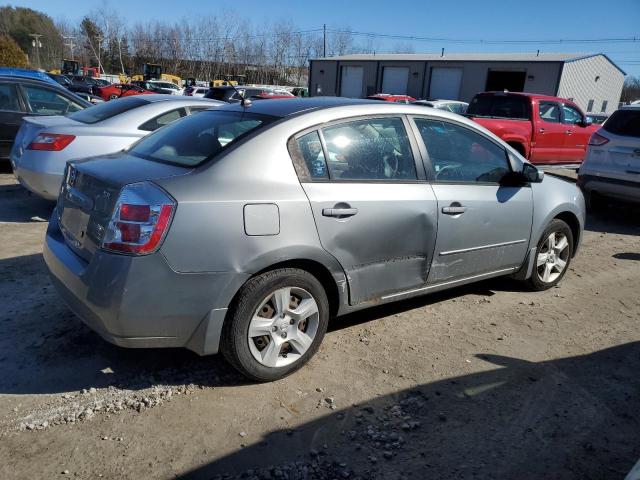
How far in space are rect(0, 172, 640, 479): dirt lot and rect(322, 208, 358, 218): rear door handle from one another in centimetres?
102

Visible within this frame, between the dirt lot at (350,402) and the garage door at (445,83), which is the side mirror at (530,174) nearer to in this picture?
the dirt lot at (350,402)

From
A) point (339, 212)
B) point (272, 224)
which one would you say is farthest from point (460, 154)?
point (272, 224)

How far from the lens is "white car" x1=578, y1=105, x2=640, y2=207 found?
7770 mm

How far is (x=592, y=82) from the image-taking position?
1507 inches

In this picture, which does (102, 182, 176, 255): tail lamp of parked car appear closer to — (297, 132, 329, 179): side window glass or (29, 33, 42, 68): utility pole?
(297, 132, 329, 179): side window glass

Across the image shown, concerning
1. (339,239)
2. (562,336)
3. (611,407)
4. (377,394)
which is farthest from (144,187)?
(562,336)

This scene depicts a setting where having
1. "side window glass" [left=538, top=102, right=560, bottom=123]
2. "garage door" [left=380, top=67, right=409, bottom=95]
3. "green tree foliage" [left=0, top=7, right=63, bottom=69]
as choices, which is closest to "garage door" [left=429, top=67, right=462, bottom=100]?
"garage door" [left=380, top=67, right=409, bottom=95]

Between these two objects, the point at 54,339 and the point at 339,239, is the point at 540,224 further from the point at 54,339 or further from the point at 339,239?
the point at 54,339

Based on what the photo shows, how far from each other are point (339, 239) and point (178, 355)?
1358 mm

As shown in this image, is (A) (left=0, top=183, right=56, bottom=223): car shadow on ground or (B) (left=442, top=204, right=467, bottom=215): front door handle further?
(A) (left=0, top=183, right=56, bottom=223): car shadow on ground

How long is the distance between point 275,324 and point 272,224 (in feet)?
2.03

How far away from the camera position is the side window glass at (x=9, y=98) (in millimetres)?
8164

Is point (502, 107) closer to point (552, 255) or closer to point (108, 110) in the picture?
point (552, 255)

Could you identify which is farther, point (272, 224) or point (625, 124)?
point (625, 124)
